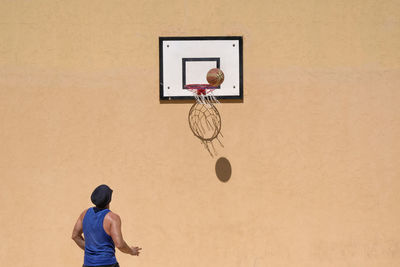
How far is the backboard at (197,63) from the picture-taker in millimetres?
6609

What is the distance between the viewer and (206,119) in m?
6.68

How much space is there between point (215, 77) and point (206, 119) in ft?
2.14

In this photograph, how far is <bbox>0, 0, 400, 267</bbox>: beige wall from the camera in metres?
6.57

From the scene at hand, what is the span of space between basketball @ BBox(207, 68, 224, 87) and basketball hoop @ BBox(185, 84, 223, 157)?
0.85ft

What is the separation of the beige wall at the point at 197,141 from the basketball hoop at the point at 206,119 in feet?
0.33

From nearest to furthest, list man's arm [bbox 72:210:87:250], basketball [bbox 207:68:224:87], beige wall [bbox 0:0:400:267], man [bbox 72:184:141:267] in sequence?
1. man [bbox 72:184:141:267]
2. man's arm [bbox 72:210:87:250]
3. basketball [bbox 207:68:224:87]
4. beige wall [bbox 0:0:400:267]

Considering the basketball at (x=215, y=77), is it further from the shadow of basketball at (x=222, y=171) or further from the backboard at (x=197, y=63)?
the shadow of basketball at (x=222, y=171)

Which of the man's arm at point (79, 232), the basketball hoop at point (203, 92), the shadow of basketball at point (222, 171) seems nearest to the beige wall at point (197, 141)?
the shadow of basketball at point (222, 171)

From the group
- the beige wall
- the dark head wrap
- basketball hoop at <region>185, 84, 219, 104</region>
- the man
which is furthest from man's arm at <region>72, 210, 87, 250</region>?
basketball hoop at <region>185, 84, 219, 104</region>

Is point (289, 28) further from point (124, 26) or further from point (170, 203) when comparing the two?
point (170, 203)

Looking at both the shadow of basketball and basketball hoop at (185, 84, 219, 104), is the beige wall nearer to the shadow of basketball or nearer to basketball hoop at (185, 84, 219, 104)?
the shadow of basketball

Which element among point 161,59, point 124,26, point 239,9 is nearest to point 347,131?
point 239,9

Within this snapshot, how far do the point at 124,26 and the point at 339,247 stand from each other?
4.27 metres

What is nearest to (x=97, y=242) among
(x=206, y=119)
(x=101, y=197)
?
(x=101, y=197)
